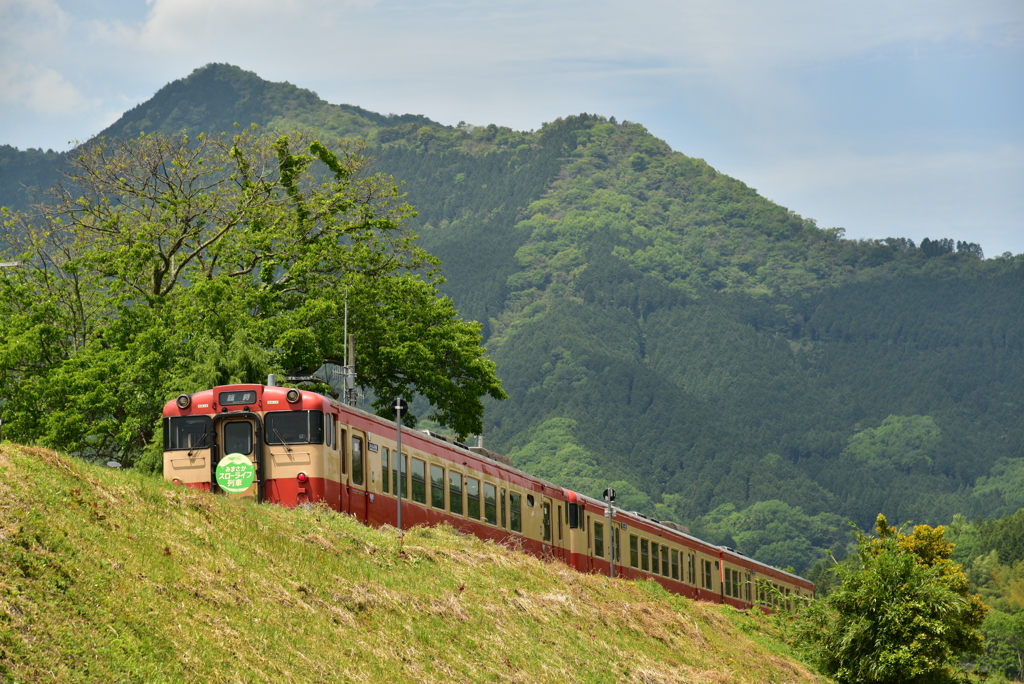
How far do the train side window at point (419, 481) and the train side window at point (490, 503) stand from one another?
347cm

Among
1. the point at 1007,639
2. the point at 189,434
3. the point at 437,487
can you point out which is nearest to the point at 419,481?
the point at 437,487

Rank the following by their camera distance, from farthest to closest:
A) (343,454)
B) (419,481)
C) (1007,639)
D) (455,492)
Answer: (1007,639), (455,492), (419,481), (343,454)

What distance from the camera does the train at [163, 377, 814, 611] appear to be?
24.7 metres

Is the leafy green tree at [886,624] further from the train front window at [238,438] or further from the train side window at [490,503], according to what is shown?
the train front window at [238,438]

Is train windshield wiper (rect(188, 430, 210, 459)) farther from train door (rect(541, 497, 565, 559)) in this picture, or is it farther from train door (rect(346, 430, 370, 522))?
train door (rect(541, 497, 565, 559))

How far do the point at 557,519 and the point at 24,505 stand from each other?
23298 mm

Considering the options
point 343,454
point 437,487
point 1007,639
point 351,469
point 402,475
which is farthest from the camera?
point 1007,639

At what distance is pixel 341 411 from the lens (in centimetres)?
2567

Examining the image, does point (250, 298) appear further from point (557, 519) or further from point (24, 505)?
point (24, 505)

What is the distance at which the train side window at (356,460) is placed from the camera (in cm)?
2594

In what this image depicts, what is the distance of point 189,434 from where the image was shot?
83.1ft

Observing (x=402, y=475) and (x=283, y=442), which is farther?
(x=402, y=475)

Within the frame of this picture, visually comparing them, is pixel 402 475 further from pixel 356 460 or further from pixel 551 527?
pixel 551 527

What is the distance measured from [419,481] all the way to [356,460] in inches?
110
